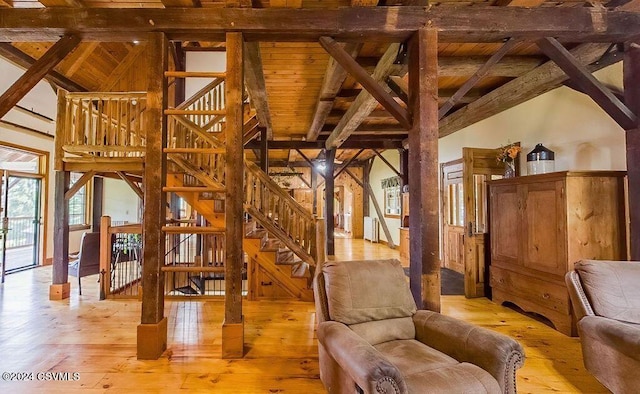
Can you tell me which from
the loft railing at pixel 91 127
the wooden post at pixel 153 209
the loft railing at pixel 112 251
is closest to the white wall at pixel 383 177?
the loft railing at pixel 112 251

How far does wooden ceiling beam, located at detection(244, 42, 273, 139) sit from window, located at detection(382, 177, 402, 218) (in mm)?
5308

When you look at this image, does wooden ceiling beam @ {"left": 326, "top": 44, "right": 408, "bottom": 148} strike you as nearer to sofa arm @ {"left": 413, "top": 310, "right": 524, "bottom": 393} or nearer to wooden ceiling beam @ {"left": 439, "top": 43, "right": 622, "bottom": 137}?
wooden ceiling beam @ {"left": 439, "top": 43, "right": 622, "bottom": 137}

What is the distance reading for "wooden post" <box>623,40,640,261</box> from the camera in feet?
8.68

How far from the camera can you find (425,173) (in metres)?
2.40

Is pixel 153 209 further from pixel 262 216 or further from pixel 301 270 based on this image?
pixel 301 270

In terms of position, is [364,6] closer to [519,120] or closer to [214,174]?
[214,174]

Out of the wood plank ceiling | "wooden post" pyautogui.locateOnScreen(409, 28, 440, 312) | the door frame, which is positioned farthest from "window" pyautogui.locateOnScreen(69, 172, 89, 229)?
"wooden post" pyautogui.locateOnScreen(409, 28, 440, 312)

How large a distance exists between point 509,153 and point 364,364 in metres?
4.04

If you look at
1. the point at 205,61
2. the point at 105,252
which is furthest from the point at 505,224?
the point at 205,61

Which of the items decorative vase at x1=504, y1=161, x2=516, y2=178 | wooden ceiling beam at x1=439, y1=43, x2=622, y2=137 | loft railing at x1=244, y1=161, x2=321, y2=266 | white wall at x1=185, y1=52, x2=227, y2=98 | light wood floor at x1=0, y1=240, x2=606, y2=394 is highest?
white wall at x1=185, y1=52, x2=227, y2=98

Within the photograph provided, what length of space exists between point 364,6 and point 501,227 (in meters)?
3.15

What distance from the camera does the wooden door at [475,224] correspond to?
427 centimetres

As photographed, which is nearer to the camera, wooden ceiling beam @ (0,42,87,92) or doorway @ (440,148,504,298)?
doorway @ (440,148,504,298)

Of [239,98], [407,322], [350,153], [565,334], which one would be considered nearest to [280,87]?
[239,98]
